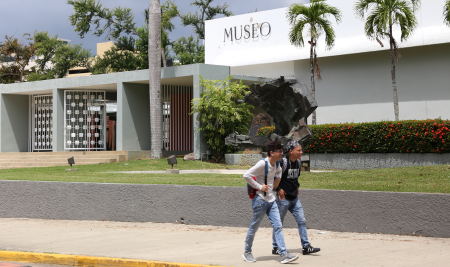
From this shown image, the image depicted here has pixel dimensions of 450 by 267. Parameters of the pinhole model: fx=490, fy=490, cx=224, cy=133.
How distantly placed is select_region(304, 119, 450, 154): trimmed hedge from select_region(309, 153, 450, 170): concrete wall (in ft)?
0.51

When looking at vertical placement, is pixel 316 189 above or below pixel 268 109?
Answer: below

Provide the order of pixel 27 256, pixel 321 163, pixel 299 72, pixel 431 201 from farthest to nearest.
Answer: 1. pixel 299 72
2. pixel 321 163
3. pixel 431 201
4. pixel 27 256

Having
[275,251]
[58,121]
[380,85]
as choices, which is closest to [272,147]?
[275,251]

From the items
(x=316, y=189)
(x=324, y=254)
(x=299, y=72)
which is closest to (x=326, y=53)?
(x=299, y=72)

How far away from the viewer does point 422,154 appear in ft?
53.5

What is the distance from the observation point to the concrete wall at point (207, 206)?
26.0ft

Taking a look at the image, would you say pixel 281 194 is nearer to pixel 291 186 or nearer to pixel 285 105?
pixel 291 186

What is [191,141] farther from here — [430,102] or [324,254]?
[324,254]

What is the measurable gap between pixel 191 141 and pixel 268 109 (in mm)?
11079

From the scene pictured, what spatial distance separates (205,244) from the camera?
25.1 ft

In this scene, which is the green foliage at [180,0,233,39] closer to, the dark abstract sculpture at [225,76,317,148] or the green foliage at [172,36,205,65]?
the green foliage at [172,36,205,65]

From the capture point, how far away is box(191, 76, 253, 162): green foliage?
21328mm

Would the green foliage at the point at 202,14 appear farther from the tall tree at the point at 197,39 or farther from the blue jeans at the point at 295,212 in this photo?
the blue jeans at the point at 295,212

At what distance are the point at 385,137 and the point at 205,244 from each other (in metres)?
11.2
